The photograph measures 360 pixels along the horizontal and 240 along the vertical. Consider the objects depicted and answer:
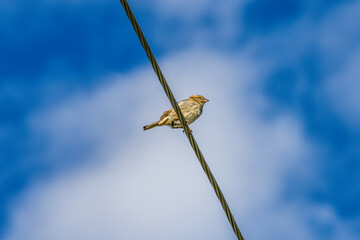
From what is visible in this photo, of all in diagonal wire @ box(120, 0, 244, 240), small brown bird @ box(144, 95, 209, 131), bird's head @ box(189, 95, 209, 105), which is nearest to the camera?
diagonal wire @ box(120, 0, 244, 240)

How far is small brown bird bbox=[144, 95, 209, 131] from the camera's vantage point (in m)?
9.94

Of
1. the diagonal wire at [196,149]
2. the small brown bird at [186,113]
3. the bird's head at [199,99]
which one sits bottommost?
the diagonal wire at [196,149]

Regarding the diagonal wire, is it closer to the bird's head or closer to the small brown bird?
the small brown bird

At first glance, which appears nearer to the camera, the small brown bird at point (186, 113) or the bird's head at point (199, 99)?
the small brown bird at point (186, 113)

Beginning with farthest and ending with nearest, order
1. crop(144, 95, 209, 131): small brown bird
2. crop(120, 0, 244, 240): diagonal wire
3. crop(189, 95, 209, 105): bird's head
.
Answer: crop(189, 95, 209, 105): bird's head
crop(144, 95, 209, 131): small brown bird
crop(120, 0, 244, 240): diagonal wire

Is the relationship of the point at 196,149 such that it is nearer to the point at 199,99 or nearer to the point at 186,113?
the point at 186,113

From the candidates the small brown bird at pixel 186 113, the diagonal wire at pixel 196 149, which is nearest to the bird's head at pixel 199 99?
the small brown bird at pixel 186 113

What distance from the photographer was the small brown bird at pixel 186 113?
994 cm

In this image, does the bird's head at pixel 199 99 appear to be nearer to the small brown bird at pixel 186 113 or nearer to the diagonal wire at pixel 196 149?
the small brown bird at pixel 186 113

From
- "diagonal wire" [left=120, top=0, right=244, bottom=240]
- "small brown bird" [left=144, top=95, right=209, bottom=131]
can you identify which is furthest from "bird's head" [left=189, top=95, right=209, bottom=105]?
"diagonal wire" [left=120, top=0, right=244, bottom=240]

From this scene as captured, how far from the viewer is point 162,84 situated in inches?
226

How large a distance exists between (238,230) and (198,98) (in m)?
5.41

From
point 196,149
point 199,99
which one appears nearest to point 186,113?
point 199,99

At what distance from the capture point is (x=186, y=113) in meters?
10.2
